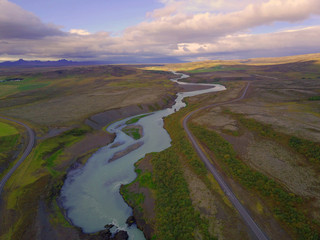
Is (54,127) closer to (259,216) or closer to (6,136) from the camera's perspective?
(6,136)

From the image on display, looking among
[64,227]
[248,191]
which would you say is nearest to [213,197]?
[248,191]

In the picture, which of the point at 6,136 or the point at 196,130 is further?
the point at 196,130

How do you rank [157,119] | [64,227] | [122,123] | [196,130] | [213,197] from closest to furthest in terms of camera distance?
[64,227] < [213,197] < [196,130] < [122,123] < [157,119]

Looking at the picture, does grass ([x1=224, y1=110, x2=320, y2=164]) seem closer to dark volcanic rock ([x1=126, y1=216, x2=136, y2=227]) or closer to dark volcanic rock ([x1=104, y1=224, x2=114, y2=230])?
dark volcanic rock ([x1=126, y1=216, x2=136, y2=227])

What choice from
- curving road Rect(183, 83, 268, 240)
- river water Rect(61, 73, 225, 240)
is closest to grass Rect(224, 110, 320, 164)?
curving road Rect(183, 83, 268, 240)

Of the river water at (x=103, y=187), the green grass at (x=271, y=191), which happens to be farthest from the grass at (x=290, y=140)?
the river water at (x=103, y=187)

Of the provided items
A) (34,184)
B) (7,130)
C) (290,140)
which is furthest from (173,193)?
(7,130)

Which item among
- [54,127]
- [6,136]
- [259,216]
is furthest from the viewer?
[54,127]
